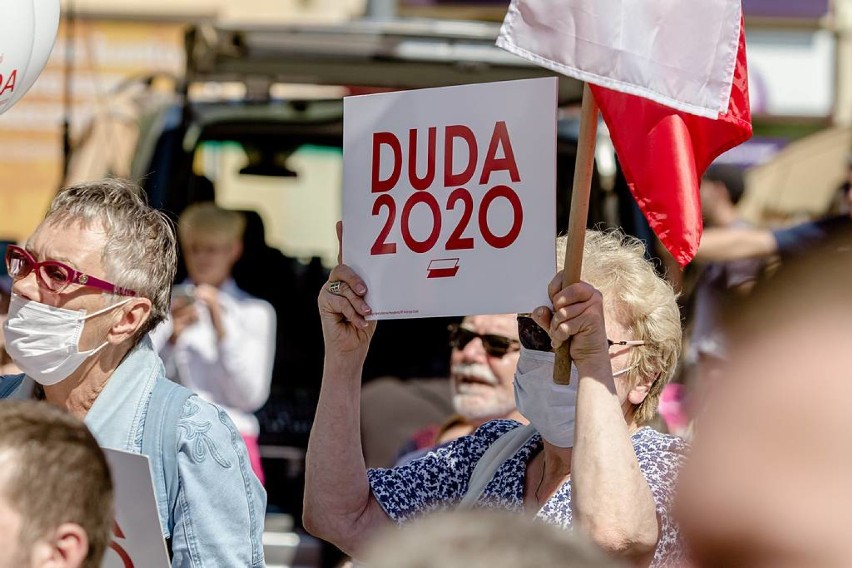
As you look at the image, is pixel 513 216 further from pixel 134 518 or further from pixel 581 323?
pixel 134 518

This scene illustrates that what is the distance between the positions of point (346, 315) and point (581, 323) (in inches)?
22.9

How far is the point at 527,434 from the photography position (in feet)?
9.89

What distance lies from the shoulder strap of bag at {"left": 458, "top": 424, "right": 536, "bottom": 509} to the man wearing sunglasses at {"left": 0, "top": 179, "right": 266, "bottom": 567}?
17.7 inches

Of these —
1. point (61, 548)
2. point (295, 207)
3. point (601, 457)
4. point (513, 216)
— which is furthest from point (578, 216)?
point (295, 207)

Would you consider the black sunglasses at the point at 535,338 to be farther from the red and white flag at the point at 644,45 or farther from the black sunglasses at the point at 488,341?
the black sunglasses at the point at 488,341

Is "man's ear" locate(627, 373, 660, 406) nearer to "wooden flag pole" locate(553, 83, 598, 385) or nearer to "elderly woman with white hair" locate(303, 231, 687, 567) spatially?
"elderly woman with white hair" locate(303, 231, 687, 567)

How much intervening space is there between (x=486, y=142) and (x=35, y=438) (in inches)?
45.3

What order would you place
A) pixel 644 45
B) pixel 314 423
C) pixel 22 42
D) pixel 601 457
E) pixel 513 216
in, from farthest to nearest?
1. pixel 22 42
2. pixel 314 423
3. pixel 513 216
4. pixel 644 45
5. pixel 601 457

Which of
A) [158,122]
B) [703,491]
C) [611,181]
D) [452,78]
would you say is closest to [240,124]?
[158,122]

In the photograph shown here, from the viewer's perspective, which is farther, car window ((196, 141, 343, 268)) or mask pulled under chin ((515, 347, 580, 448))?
car window ((196, 141, 343, 268))

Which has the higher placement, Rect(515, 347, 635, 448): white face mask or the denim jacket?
Rect(515, 347, 635, 448): white face mask

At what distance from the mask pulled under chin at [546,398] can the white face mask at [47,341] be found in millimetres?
886

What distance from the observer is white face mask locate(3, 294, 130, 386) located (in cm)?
293

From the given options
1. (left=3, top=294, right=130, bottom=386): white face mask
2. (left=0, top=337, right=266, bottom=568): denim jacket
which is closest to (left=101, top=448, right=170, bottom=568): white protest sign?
(left=0, top=337, right=266, bottom=568): denim jacket
